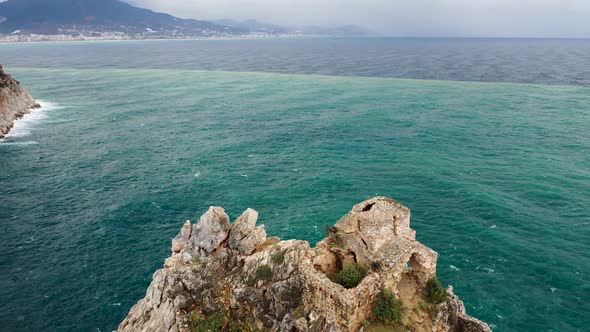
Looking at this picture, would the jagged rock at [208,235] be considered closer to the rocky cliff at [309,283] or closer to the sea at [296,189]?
the rocky cliff at [309,283]

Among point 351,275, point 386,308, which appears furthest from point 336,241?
point 386,308

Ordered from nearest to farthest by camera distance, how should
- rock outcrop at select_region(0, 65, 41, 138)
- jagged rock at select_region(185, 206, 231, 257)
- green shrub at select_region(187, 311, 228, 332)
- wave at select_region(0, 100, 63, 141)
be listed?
green shrub at select_region(187, 311, 228, 332)
jagged rock at select_region(185, 206, 231, 257)
wave at select_region(0, 100, 63, 141)
rock outcrop at select_region(0, 65, 41, 138)

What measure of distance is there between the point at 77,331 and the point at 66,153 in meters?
71.3

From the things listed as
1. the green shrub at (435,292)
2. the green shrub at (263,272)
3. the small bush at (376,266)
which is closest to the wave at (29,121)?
the green shrub at (263,272)

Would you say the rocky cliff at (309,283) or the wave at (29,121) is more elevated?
the rocky cliff at (309,283)

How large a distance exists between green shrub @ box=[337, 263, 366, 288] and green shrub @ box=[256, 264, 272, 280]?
6.71 metres

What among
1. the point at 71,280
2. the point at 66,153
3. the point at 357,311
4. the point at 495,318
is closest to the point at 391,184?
the point at 495,318

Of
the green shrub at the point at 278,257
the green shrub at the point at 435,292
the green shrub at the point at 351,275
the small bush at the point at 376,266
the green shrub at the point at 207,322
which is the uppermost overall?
the small bush at the point at 376,266

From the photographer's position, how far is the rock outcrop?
128125mm

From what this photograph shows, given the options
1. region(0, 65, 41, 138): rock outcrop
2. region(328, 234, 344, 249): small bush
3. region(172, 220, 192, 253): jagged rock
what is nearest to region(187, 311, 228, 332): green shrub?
region(172, 220, 192, 253): jagged rock

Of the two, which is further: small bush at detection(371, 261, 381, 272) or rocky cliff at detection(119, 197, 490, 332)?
small bush at detection(371, 261, 381, 272)

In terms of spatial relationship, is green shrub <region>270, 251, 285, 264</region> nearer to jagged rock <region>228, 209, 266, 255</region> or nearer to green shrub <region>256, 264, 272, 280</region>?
green shrub <region>256, 264, 272, 280</region>

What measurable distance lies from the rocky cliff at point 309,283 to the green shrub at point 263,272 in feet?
0.30

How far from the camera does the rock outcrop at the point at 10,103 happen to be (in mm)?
128125
